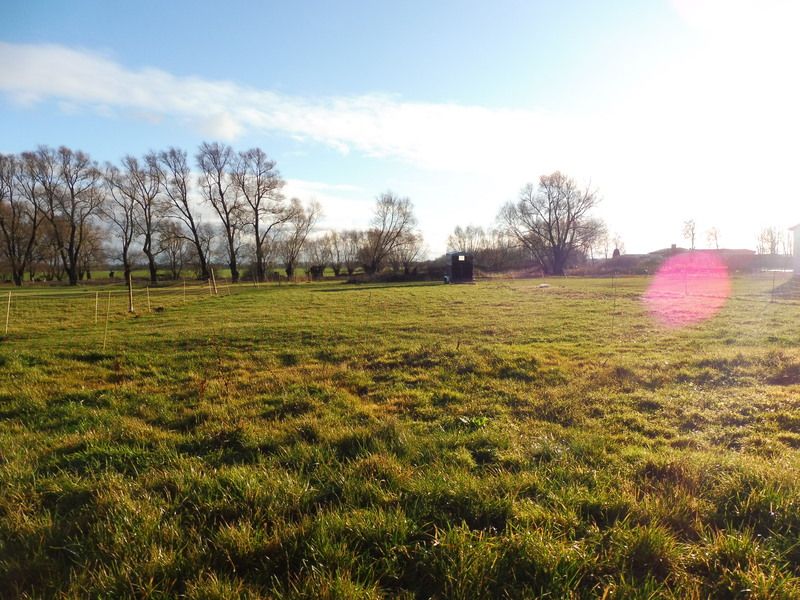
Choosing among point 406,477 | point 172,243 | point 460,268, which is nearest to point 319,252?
point 172,243

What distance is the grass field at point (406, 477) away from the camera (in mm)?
2180

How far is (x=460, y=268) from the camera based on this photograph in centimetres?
4394

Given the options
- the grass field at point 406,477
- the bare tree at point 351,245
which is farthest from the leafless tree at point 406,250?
the grass field at point 406,477

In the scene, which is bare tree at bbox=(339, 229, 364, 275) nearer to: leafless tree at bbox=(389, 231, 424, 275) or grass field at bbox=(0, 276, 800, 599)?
leafless tree at bbox=(389, 231, 424, 275)

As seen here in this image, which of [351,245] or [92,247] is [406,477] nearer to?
[92,247]

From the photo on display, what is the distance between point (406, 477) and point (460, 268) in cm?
4158

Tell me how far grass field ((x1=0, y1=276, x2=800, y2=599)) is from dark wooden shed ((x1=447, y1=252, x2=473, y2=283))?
36.1 meters

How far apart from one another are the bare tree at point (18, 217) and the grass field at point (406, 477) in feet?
161

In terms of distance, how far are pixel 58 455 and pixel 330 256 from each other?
68.7m

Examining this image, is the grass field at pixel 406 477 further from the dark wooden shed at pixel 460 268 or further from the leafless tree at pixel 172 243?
the leafless tree at pixel 172 243

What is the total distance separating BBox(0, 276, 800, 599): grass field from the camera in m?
2.18

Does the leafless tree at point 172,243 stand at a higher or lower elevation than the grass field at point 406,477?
higher

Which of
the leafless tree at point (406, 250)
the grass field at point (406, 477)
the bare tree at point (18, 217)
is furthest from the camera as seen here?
the leafless tree at point (406, 250)

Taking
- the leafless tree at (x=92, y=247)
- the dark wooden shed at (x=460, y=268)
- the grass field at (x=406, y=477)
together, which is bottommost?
the grass field at (x=406, y=477)
